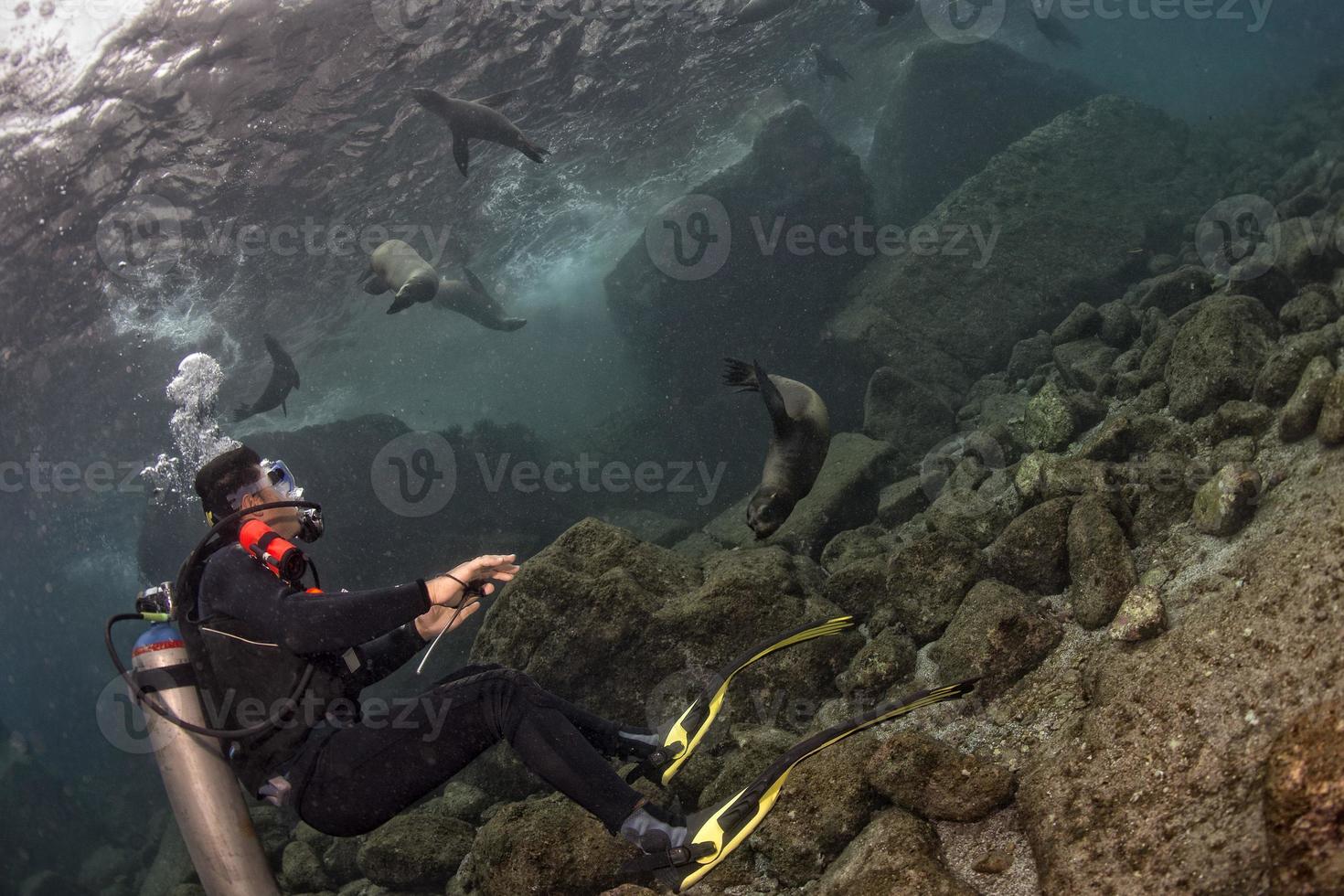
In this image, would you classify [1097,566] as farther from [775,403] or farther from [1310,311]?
[1310,311]

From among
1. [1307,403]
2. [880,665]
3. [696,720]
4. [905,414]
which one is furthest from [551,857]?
[905,414]

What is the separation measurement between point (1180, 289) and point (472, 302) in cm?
1795

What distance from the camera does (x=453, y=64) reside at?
14.3m

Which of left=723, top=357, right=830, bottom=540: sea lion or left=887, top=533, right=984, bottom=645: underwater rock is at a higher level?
left=723, top=357, right=830, bottom=540: sea lion

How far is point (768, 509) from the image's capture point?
531 centimetres

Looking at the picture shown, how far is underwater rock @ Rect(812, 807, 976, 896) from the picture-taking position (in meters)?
2.73

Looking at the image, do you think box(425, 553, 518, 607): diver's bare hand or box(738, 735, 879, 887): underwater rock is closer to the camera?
box(425, 553, 518, 607): diver's bare hand

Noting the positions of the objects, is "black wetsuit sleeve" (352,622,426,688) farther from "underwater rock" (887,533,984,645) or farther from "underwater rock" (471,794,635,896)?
"underwater rock" (887,533,984,645)

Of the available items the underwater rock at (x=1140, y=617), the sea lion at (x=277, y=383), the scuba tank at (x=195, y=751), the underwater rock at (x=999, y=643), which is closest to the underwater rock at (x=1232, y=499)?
the underwater rock at (x=1140, y=617)

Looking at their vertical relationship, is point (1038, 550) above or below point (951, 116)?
below

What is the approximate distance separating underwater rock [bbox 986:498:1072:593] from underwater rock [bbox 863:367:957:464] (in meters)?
5.29

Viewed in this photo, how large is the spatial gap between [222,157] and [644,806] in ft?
49.9

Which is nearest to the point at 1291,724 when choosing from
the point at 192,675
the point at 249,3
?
the point at 192,675

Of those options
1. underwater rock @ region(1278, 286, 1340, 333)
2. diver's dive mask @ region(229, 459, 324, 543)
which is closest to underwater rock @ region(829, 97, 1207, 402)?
underwater rock @ region(1278, 286, 1340, 333)
